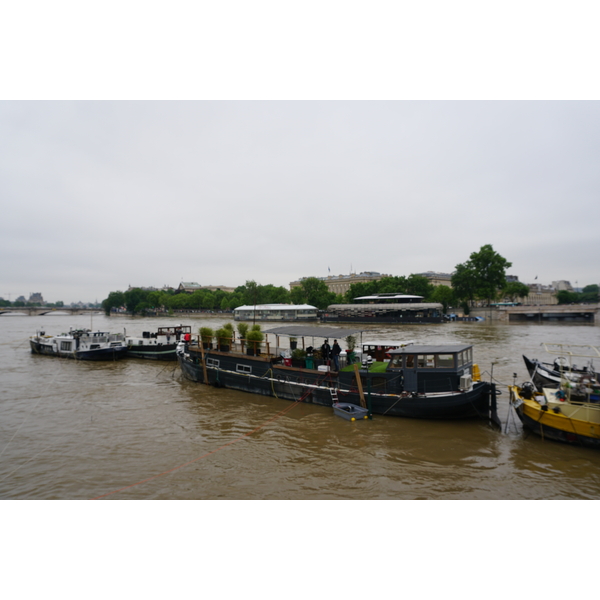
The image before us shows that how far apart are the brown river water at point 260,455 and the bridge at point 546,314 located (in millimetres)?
74551

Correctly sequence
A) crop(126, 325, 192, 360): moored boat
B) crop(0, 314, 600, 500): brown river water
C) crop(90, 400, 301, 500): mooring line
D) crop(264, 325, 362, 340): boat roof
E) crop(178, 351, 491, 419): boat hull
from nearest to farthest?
crop(0, 314, 600, 500): brown river water, crop(90, 400, 301, 500): mooring line, crop(178, 351, 491, 419): boat hull, crop(264, 325, 362, 340): boat roof, crop(126, 325, 192, 360): moored boat

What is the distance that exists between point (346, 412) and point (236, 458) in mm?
5541

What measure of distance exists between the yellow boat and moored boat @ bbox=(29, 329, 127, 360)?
34823 millimetres

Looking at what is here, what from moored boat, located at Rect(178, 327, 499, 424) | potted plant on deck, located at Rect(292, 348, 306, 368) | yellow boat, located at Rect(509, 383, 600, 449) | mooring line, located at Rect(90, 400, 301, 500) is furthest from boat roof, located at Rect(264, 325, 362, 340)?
yellow boat, located at Rect(509, 383, 600, 449)

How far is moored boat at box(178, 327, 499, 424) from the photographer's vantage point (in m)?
14.9

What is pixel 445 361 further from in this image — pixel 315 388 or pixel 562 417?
pixel 315 388

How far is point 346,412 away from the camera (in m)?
15.9

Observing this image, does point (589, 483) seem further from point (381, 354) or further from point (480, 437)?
point (381, 354)

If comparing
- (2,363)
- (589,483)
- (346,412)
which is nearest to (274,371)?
(346,412)

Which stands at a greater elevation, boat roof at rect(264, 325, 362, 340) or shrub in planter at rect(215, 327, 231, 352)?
boat roof at rect(264, 325, 362, 340)

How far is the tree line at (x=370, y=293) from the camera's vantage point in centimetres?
9344

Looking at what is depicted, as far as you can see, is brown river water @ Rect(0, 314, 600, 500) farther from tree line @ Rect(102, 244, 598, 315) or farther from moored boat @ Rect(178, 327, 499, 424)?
tree line @ Rect(102, 244, 598, 315)

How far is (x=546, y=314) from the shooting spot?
281 feet

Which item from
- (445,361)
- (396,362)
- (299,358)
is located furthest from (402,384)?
(299,358)
